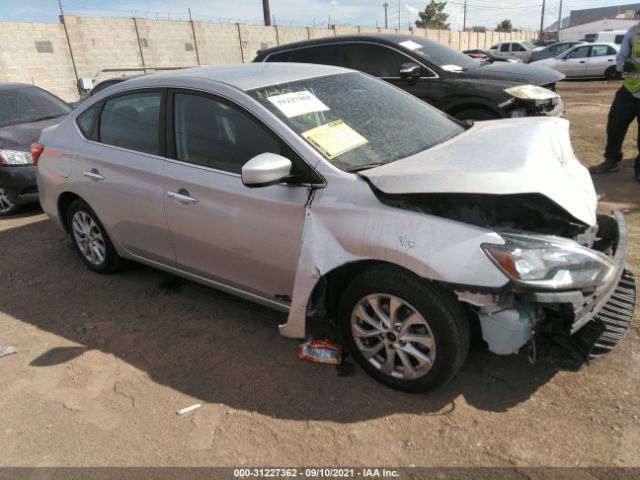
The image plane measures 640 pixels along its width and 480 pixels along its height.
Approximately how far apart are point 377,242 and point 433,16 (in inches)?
3019

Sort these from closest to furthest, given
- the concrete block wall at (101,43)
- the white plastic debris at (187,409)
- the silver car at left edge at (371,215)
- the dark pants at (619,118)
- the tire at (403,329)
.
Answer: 1. the silver car at left edge at (371,215)
2. the tire at (403,329)
3. the white plastic debris at (187,409)
4. the dark pants at (619,118)
5. the concrete block wall at (101,43)

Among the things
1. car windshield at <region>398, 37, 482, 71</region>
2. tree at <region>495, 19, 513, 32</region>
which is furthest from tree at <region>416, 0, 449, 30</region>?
car windshield at <region>398, 37, 482, 71</region>

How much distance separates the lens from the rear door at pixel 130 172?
3498 mm

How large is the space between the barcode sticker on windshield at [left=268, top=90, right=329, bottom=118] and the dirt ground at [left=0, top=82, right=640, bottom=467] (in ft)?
4.90

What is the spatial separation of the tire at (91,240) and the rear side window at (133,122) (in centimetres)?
70

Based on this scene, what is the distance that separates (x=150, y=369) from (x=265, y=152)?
5.09 feet

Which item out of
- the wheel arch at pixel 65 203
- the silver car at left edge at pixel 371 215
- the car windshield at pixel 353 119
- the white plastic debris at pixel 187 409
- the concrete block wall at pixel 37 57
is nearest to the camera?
the silver car at left edge at pixel 371 215

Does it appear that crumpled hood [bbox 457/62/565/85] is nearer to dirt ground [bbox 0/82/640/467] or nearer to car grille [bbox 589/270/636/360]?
dirt ground [bbox 0/82/640/467]

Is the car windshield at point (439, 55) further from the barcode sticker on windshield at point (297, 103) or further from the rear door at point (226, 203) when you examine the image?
the rear door at point (226, 203)

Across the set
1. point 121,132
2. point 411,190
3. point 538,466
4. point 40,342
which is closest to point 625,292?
point 538,466

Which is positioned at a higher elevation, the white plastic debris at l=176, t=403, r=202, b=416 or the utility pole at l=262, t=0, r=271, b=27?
the utility pole at l=262, t=0, r=271, b=27

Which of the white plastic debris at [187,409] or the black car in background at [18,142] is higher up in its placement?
the black car in background at [18,142]

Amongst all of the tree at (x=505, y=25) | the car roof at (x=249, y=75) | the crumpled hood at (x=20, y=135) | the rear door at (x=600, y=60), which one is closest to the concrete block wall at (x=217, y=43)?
the rear door at (x=600, y=60)

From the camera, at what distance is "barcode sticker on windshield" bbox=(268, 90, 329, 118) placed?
2.97 meters
